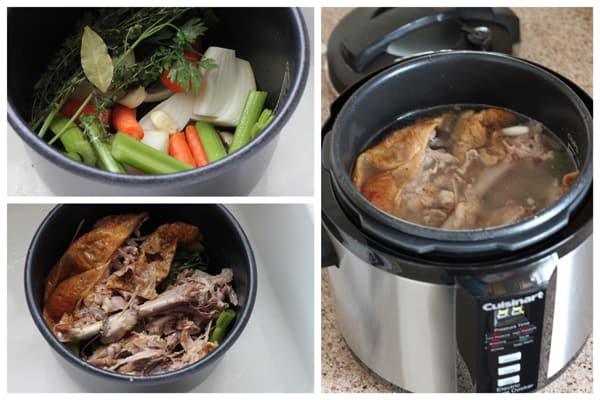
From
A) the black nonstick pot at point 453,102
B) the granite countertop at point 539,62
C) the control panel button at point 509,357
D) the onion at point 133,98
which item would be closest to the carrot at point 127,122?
the onion at point 133,98

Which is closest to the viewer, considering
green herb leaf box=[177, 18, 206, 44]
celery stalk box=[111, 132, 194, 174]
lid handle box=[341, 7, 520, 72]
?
celery stalk box=[111, 132, 194, 174]

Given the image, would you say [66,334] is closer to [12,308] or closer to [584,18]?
[12,308]

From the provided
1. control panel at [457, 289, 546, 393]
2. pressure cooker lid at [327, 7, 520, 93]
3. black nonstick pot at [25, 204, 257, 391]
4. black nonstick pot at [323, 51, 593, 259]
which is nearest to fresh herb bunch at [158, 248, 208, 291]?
black nonstick pot at [25, 204, 257, 391]

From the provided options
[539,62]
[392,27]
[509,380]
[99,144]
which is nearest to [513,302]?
[509,380]

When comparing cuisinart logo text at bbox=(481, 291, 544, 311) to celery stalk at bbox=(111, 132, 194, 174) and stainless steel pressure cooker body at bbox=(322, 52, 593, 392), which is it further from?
celery stalk at bbox=(111, 132, 194, 174)

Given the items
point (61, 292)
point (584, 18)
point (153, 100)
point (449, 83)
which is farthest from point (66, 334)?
point (584, 18)

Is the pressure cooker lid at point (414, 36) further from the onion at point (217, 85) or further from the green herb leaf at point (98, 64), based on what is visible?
the green herb leaf at point (98, 64)

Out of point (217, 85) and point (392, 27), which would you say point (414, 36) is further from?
point (217, 85)
